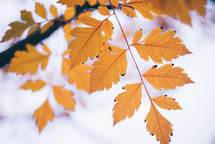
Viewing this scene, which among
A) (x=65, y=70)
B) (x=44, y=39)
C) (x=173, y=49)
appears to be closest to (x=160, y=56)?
(x=173, y=49)

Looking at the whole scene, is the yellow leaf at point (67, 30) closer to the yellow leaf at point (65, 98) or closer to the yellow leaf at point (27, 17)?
the yellow leaf at point (27, 17)

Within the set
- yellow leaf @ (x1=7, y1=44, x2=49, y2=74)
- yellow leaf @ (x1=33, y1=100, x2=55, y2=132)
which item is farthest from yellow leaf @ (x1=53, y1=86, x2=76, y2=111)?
yellow leaf @ (x1=7, y1=44, x2=49, y2=74)

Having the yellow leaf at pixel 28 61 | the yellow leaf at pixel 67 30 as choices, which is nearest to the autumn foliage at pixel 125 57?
the yellow leaf at pixel 28 61

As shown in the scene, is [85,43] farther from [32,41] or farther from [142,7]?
[32,41]

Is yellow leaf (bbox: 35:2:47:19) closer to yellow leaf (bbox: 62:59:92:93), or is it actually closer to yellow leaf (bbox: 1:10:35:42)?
yellow leaf (bbox: 1:10:35:42)

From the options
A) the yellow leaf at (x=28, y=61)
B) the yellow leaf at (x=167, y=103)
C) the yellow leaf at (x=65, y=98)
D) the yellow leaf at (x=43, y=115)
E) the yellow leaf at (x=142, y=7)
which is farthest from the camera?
the yellow leaf at (x=65, y=98)

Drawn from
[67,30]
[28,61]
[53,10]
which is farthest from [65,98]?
[53,10]
